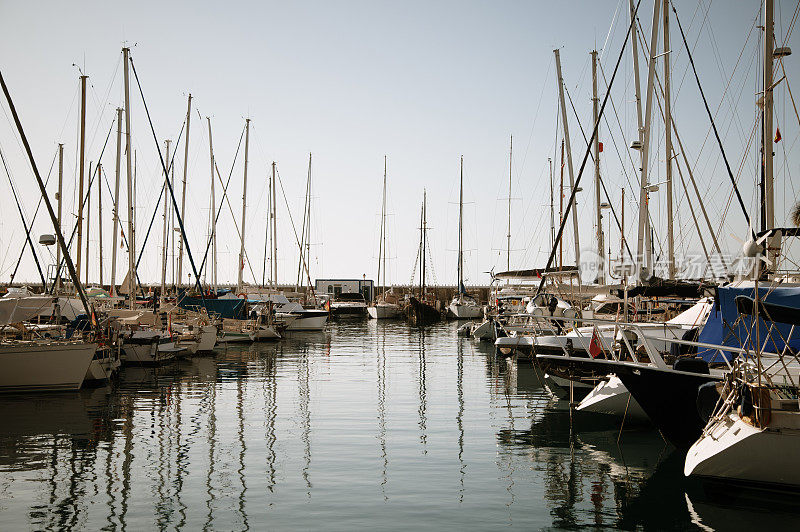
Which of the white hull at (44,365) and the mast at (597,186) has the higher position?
the mast at (597,186)

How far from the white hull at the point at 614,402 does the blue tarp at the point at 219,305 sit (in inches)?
1174

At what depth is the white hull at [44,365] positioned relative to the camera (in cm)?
2242

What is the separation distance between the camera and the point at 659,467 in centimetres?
1422

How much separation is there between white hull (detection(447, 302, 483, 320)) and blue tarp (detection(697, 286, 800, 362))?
64.9 m

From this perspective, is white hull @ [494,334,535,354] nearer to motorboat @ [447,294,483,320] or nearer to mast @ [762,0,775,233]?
mast @ [762,0,775,233]

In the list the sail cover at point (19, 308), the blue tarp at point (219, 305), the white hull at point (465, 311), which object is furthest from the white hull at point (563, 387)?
the white hull at point (465, 311)

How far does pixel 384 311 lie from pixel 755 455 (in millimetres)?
70628

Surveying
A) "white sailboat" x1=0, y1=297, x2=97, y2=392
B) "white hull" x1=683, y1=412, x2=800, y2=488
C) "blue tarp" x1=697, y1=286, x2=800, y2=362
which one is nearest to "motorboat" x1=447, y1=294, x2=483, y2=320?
"white sailboat" x1=0, y1=297, x2=97, y2=392

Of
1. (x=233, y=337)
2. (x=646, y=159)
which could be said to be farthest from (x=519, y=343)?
(x=233, y=337)

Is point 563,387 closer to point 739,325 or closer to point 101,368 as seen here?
point 739,325

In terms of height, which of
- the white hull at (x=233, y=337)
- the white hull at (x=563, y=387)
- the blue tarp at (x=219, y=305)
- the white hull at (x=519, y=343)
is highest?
the blue tarp at (x=219, y=305)

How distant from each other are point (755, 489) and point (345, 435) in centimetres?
883

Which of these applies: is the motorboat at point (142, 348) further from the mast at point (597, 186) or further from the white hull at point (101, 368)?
the mast at point (597, 186)

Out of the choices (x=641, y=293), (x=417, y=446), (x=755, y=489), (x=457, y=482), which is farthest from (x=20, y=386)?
(x=755, y=489)
